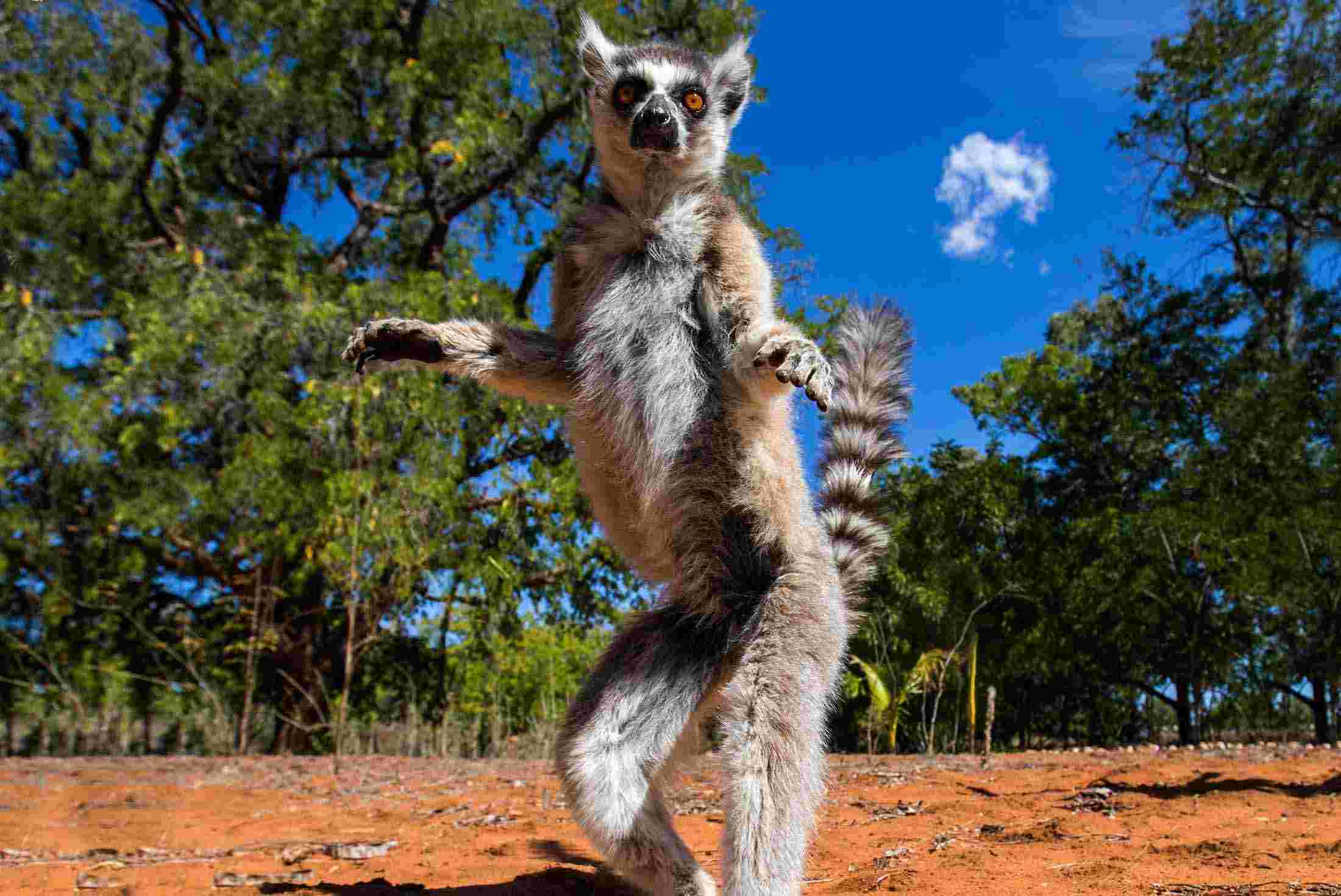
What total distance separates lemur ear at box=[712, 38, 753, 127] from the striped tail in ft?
A: 3.76

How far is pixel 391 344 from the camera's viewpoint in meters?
3.49

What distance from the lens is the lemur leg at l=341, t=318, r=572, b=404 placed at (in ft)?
11.3

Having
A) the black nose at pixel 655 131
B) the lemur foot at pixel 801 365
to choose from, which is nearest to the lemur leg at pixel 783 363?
the lemur foot at pixel 801 365

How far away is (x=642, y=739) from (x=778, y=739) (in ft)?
1.44

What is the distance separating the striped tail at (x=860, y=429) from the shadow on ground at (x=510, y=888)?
1556 millimetres

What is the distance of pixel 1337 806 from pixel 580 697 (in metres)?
4.93

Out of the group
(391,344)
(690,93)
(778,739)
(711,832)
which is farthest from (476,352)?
(711,832)

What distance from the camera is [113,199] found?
14.9 meters

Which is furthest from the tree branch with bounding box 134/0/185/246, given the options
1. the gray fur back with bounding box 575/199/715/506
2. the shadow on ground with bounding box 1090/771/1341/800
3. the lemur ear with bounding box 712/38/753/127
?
the shadow on ground with bounding box 1090/771/1341/800

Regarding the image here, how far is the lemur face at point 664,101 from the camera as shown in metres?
3.59

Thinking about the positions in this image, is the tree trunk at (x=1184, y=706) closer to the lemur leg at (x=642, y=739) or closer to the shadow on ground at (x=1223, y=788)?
the shadow on ground at (x=1223, y=788)

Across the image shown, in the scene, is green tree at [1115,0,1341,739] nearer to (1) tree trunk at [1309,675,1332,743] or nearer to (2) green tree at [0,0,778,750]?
(1) tree trunk at [1309,675,1332,743]

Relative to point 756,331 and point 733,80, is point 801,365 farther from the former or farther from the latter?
point 733,80

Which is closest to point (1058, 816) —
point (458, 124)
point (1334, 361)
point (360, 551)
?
point (360, 551)
